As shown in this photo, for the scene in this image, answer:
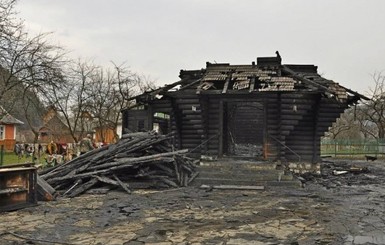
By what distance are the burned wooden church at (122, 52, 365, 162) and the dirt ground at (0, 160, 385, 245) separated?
170 inches

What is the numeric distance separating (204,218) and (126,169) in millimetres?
5705

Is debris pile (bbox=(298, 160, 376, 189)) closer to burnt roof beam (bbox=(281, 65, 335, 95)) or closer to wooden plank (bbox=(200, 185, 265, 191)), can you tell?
wooden plank (bbox=(200, 185, 265, 191))

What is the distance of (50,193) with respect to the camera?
1148cm

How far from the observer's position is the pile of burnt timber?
13.1m

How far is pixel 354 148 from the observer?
37.5 m

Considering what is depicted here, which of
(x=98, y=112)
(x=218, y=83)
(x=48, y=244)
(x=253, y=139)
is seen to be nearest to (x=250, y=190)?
(x=218, y=83)

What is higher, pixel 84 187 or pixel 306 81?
pixel 306 81

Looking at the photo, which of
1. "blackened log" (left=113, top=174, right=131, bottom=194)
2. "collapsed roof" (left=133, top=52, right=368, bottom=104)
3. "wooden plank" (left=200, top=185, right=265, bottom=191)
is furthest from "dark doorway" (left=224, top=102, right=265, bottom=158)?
"blackened log" (left=113, top=174, right=131, bottom=194)

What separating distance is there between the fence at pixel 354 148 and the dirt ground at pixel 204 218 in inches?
954

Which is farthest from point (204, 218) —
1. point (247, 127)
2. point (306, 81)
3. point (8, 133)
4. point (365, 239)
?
point (8, 133)

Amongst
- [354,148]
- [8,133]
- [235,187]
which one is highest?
[8,133]

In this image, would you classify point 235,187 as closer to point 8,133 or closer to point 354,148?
point 354,148

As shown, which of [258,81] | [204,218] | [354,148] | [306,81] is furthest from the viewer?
[354,148]

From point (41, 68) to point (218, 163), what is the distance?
33.4 ft
